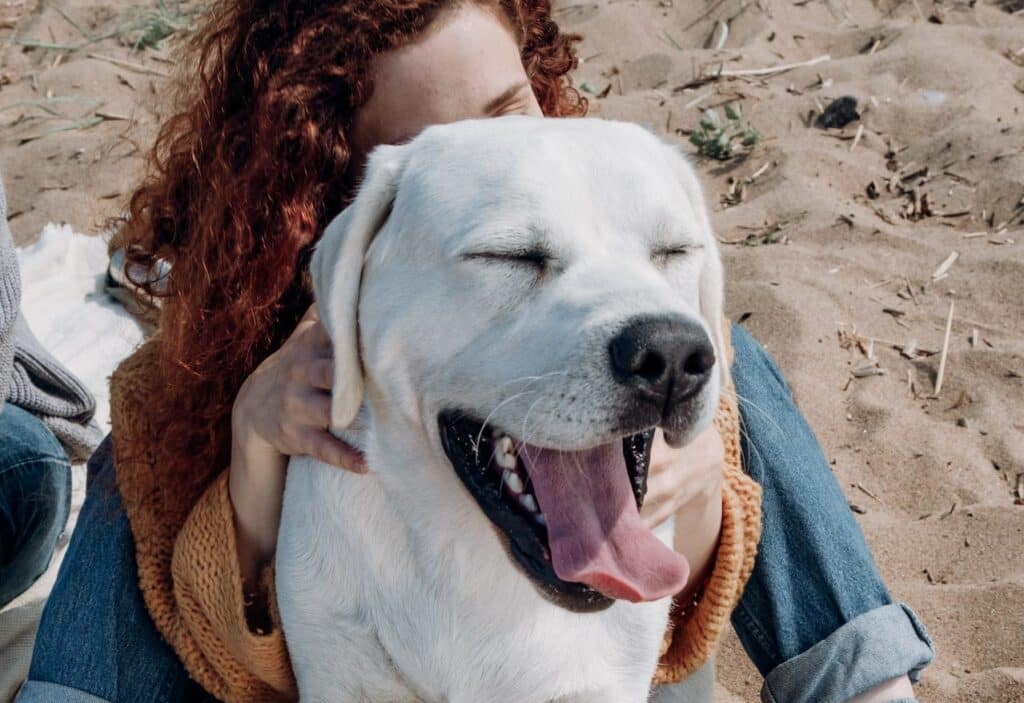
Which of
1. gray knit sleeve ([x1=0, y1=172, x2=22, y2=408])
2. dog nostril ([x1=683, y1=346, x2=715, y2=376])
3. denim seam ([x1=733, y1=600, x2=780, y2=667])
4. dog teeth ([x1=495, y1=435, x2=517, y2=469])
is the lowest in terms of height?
denim seam ([x1=733, y1=600, x2=780, y2=667])

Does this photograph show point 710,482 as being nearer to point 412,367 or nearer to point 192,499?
point 412,367

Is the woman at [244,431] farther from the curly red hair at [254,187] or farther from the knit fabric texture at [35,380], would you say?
the knit fabric texture at [35,380]

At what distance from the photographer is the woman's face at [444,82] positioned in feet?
8.76

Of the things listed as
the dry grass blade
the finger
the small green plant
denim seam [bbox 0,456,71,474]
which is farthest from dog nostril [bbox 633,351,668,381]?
the dry grass blade

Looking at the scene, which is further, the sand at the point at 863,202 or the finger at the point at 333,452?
the sand at the point at 863,202

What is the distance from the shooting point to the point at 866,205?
4.52 m

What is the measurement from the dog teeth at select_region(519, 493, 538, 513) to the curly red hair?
906 mm

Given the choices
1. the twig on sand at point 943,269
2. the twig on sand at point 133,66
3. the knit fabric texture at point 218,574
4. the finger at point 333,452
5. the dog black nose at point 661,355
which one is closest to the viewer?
the dog black nose at point 661,355

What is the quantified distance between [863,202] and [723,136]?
0.62 metres

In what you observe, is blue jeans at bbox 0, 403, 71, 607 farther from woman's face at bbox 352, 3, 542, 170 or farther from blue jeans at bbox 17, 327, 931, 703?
woman's face at bbox 352, 3, 542, 170

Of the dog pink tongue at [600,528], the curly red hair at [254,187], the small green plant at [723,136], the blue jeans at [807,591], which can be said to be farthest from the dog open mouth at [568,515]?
the small green plant at [723,136]

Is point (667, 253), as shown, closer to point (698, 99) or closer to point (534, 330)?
point (534, 330)

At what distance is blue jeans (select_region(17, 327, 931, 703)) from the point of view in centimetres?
265

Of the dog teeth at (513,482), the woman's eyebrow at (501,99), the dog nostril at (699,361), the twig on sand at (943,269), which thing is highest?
the dog nostril at (699,361)
